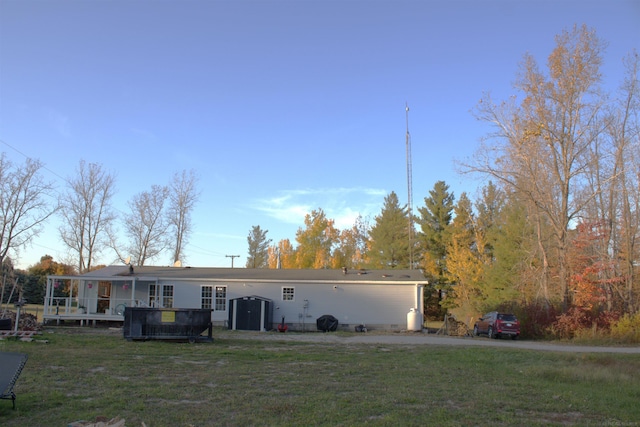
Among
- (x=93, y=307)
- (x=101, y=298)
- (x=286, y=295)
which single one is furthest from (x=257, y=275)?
(x=93, y=307)

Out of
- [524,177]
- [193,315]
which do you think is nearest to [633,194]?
[524,177]

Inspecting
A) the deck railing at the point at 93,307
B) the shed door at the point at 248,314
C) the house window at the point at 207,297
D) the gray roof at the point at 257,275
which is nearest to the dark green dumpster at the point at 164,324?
the shed door at the point at 248,314

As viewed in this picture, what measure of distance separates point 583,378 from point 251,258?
64931 millimetres

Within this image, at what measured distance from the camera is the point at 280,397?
26.7 feet

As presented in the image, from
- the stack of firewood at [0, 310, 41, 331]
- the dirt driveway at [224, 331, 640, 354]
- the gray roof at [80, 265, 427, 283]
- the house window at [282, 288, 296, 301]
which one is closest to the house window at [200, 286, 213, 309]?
the gray roof at [80, 265, 427, 283]

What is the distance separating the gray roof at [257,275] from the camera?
96.0 ft

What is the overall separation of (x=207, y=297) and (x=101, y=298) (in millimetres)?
5856

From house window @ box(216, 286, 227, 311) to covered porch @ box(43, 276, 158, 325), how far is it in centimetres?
373

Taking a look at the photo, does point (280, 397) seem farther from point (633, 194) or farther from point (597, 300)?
point (633, 194)

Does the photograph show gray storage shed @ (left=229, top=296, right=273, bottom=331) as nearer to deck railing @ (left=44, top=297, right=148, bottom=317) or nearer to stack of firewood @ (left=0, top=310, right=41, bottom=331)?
deck railing @ (left=44, top=297, right=148, bottom=317)

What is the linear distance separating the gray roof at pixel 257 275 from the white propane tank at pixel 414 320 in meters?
1.98

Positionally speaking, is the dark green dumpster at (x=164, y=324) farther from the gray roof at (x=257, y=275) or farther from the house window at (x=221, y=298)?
the house window at (x=221, y=298)

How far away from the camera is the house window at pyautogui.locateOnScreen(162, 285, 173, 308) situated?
2956 cm

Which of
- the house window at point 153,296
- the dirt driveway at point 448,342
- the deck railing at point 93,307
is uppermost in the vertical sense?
the house window at point 153,296
